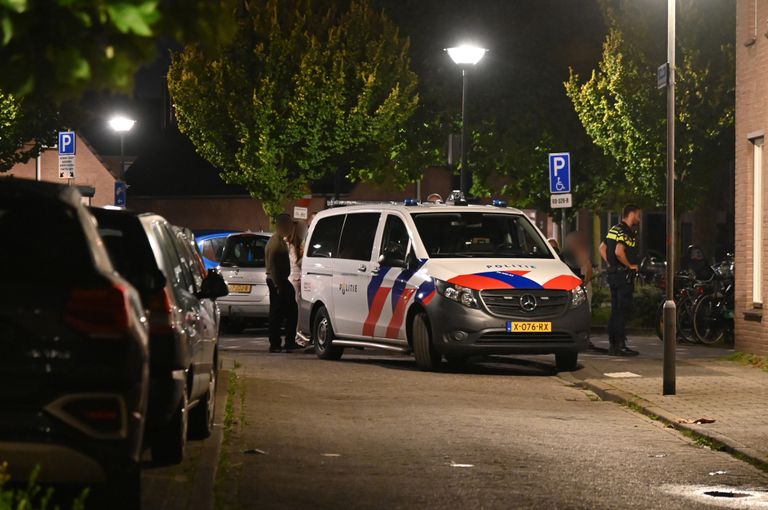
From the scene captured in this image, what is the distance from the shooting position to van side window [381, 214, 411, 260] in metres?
20.0

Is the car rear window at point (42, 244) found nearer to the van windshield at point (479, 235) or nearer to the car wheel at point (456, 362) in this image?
the van windshield at point (479, 235)

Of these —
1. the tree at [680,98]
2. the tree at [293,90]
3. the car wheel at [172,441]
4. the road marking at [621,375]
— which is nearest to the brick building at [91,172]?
the tree at [293,90]

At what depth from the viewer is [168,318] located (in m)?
10.1

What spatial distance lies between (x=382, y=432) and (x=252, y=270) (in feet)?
46.6

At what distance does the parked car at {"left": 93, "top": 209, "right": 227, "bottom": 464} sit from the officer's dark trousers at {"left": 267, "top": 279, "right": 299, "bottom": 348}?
35.6ft

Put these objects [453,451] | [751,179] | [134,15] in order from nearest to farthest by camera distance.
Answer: [134,15] < [453,451] < [751,179]

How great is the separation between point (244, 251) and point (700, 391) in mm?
11986

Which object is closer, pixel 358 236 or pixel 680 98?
pixel 358 236

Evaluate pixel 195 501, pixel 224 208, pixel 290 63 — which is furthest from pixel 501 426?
pixel 224 208

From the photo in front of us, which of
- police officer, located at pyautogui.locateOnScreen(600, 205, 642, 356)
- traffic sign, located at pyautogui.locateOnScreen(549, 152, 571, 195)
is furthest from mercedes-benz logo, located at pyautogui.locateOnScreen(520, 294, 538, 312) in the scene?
traffic sign, located at pyautogui.locateOnScreen(549, 152, 571, 195)

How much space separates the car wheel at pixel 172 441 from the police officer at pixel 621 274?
40.0 feet

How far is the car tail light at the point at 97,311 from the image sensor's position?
24.5 feet

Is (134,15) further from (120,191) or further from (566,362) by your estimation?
(120,191)

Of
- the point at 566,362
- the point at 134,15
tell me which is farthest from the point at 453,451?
the point at 566,362
